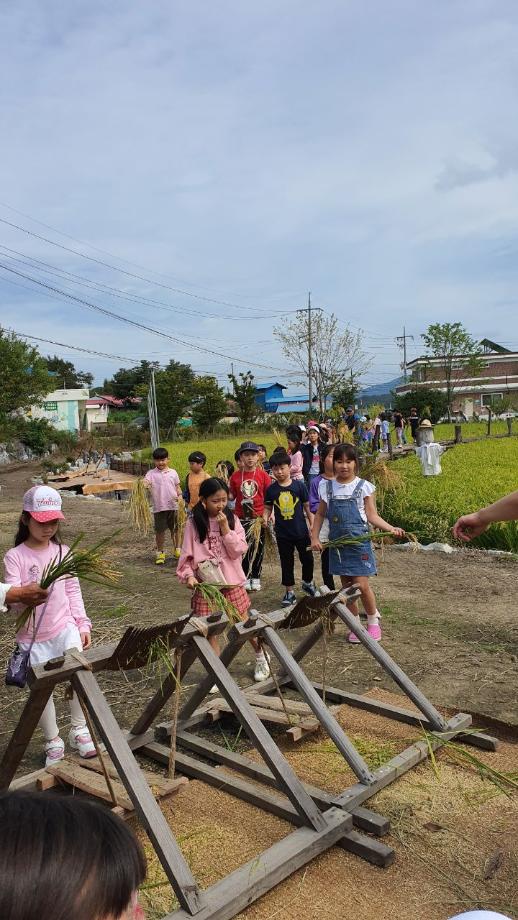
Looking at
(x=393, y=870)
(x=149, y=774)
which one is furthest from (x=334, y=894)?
(x=149, y=774)

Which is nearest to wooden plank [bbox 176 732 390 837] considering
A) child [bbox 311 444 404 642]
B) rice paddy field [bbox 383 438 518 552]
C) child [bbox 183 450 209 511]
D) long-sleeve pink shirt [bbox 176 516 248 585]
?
long-sleeve pink shirt [bbox 176 516 248 585]

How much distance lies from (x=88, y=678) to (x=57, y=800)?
7.07 ft

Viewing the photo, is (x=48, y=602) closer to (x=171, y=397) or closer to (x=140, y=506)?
(x=140, y=506)

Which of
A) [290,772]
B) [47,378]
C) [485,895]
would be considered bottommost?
[485,895]

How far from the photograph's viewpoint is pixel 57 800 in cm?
89

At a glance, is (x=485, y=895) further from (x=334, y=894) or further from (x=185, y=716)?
(x=185, y=716)

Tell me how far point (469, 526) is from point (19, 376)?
1092 inches

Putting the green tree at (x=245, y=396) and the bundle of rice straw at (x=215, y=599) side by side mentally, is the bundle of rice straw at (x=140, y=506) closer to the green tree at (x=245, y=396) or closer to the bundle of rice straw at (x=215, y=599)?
the bundle of rice straw at (x=215, y=599)

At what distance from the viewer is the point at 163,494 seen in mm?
9242

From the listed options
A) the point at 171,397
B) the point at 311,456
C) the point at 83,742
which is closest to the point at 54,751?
the point at 83,742

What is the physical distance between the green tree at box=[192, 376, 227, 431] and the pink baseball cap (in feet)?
140

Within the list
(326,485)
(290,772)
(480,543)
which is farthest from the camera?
(480,543)

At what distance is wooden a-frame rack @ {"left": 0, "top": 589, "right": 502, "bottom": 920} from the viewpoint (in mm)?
2596

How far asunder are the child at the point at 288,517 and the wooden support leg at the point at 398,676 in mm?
2563
